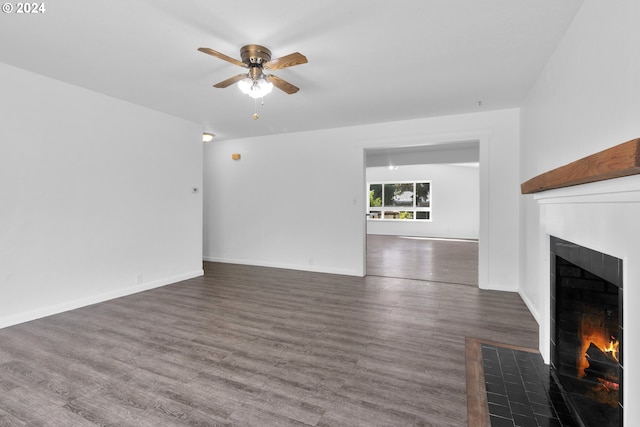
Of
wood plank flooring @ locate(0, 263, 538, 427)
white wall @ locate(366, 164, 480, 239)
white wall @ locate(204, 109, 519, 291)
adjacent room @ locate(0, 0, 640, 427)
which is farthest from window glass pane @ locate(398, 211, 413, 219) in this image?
wood plank flooring @ locate(0, 263, 538, 427)

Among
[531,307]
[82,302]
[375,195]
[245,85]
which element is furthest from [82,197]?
[375,195]

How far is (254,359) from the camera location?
93.7 inches

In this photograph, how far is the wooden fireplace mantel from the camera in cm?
92

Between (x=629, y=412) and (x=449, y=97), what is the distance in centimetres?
344

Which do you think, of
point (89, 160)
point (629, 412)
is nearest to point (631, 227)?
point (629, 412)

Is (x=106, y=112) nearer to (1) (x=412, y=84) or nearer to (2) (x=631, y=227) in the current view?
(1) (x=412, y=84)

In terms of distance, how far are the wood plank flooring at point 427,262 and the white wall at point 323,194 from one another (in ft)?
2.36

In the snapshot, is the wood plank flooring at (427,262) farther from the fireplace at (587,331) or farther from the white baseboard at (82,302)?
the white baseboard at (82,302)

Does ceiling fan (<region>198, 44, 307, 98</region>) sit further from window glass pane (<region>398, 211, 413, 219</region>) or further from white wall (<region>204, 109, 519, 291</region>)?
window glass pane (<region>398, 211, 413, 219</region>)

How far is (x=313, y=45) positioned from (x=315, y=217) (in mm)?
3293

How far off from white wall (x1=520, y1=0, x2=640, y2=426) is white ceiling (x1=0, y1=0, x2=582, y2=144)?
0.88 feet

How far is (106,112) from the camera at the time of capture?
3.85 m

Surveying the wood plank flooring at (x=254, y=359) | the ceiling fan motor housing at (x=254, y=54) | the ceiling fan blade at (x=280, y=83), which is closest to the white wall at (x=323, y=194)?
the wood plank flooring at (x=254, y=359)

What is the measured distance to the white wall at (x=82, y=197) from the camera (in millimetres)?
3070
